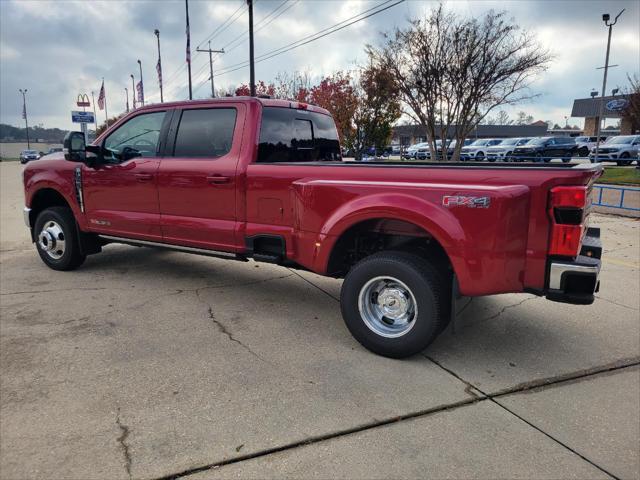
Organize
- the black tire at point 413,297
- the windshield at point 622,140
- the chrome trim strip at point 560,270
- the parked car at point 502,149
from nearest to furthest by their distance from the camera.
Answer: the chrome trim strip at point 560,270 → the black tire at point 413,297 → the windshield at point 622,140 → the parked car at point 502,149

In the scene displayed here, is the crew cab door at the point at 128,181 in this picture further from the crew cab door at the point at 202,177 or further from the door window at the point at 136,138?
the crew cab door at the point at 202,177

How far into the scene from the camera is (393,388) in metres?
3.25

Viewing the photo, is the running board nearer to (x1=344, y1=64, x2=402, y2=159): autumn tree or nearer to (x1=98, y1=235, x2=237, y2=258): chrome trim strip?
(x1=98, y1=235, x2=237, y2=258): chrome trim strip

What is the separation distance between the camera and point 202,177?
4.63 meters

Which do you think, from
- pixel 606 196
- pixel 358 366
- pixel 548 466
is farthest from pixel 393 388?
pixel 606 196

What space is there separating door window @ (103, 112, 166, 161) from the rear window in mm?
1238

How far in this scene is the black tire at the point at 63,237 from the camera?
19.3 ft

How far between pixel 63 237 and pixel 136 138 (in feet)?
5.29

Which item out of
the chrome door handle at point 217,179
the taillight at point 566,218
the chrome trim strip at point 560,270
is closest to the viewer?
the taillight at point 566,218

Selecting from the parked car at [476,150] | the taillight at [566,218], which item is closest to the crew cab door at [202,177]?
the taillight at [566,218]

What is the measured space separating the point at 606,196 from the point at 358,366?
13.0 m

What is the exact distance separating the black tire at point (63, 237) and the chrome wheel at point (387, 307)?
3.92 m

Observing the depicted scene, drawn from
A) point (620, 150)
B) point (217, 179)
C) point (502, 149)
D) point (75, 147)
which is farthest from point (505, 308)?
point (502, 149)

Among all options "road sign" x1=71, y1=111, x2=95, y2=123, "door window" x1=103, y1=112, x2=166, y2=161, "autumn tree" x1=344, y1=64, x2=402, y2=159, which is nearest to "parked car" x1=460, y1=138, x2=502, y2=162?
"autumn tree" x1=344, y1=64, x2=402, y2=159
